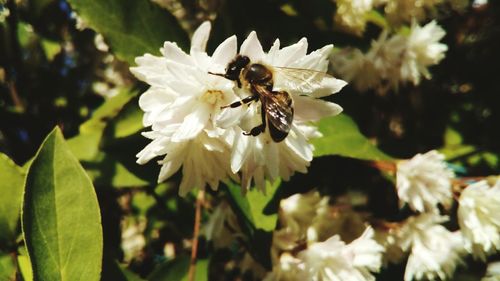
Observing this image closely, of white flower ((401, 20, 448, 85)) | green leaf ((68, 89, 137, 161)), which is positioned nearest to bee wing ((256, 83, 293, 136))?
green leaf ((68, 89, 137, 161))

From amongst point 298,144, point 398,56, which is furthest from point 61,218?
point 398,56

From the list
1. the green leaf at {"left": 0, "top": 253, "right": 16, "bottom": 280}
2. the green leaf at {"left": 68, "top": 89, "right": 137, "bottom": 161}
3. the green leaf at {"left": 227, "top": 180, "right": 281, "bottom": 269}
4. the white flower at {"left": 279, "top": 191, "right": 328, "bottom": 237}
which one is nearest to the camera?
the green leaf at {"left": 0, "top": 253, "right": 16, "bottom": 280}

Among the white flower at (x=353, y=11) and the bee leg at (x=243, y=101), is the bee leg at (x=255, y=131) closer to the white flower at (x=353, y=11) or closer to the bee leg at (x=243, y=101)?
the bee leg at (x=243, y=101)

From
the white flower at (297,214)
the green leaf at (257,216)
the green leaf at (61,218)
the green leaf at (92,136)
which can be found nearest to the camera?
the green leaf at (61,218)

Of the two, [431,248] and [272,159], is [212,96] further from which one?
[431,248]

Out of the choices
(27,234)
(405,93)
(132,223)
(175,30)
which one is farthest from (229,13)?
(132,223)

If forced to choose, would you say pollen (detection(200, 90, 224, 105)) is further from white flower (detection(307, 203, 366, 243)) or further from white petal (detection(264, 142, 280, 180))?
white flower (detection(307, 203, 366, 243))

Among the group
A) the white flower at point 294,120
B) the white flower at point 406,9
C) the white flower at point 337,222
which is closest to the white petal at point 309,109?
the white flower at point 294,120
